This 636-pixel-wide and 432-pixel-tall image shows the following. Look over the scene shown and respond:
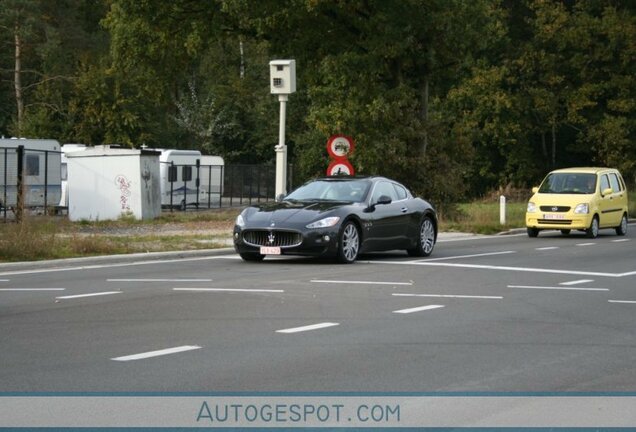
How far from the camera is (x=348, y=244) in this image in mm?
19922

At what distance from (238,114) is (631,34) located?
77.2 ft

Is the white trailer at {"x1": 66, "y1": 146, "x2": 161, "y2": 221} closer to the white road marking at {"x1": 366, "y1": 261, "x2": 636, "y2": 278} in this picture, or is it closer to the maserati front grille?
the maserati front grille

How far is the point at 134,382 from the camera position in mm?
8453

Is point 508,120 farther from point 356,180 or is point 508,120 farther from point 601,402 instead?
point 601,402

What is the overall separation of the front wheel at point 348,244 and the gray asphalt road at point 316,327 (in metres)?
0.26

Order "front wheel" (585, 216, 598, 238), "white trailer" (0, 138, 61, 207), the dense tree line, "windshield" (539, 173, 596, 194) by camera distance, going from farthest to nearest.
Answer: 1. "white trailer" (0, 138, 61, 207)
2. the dense tree line
3. "windshield" (539, 173, 596, 194)
4. "front wheel" (585, 216, 598, 238)

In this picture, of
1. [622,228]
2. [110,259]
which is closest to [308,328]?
[110,259]

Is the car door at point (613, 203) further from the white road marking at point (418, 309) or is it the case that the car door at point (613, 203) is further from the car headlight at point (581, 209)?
the white road marking at point (418, 309)

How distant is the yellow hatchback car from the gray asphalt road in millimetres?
10144

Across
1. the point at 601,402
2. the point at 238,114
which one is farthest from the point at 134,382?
the point at 238,114

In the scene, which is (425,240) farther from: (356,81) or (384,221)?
(356,81)

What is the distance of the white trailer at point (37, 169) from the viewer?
39763 millimetres

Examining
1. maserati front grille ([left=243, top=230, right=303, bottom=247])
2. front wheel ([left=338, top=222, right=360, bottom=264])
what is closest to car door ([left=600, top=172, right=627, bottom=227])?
front wheel ([left=338, top=222, right=360, bottom=264])

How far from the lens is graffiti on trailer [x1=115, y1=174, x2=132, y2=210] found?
36.6 m
